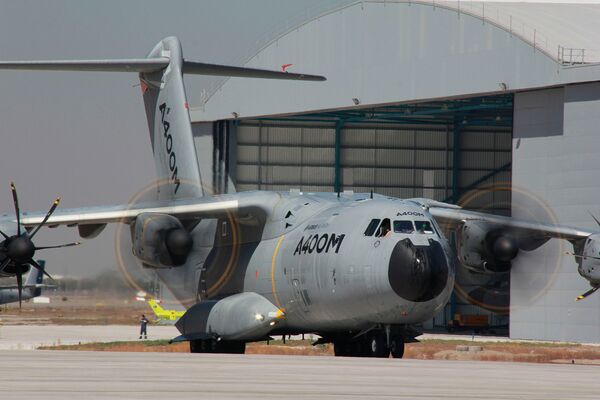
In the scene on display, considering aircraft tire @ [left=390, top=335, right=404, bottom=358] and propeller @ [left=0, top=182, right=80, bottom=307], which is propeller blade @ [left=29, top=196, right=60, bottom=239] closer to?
propeller @ [left=0, top=182, right=80, bottom=307]

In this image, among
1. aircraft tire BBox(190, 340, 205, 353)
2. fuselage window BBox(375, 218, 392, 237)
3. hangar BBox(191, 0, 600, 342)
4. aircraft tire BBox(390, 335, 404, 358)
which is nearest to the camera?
fuselage window BBox(375, 218, 392, 237)

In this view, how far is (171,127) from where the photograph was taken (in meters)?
33.0

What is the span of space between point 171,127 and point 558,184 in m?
17.5

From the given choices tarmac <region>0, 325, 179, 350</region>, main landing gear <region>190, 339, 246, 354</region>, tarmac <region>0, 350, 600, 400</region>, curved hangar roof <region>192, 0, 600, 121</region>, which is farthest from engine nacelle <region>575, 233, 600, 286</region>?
tarmac <region>0, 325, 179, 350</region>

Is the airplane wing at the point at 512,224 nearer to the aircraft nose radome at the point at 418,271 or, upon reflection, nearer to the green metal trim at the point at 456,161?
the aircraft nose radome at the point at 418,271

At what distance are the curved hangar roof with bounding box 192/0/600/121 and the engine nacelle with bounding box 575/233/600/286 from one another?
609 inches

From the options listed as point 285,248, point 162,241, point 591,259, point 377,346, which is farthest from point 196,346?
point 591,259

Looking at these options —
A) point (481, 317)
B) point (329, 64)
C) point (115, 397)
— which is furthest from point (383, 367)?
point (481, 317)

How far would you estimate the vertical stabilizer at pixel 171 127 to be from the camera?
3234 cm

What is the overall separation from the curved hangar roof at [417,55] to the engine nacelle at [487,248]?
16.1 meters

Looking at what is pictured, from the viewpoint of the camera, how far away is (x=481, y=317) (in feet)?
195

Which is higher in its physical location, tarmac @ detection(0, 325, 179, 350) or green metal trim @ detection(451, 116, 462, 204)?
green metal trim @ detection(451, 116, 462, 204)

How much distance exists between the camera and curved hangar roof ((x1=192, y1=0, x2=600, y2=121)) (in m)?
45.9

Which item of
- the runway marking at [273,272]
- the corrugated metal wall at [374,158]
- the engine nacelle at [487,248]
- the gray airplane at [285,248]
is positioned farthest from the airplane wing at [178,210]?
the corrugated metal wall at [374,158]
